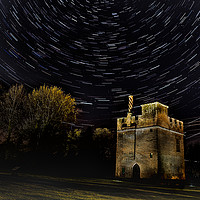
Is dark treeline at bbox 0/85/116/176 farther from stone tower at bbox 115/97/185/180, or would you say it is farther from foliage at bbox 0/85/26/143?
stone tower at bbox 115/97/185/180

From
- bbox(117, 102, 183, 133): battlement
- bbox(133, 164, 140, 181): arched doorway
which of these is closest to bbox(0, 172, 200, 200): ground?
bbox(133, 164, 140, 181): arched doorway

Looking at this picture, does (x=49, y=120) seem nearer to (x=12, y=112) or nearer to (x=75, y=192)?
(x=12, y=112)

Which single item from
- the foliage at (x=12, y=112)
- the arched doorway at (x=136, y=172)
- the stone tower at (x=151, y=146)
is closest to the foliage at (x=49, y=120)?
the foliage at (x=12, y=112)

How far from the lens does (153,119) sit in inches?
730

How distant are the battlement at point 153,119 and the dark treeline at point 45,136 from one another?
9.83 meters

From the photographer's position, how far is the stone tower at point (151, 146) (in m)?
17.6

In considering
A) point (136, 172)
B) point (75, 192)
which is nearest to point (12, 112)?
point (136, 172)

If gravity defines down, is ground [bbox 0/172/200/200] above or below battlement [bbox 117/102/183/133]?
below

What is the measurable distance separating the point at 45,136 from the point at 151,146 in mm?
14263

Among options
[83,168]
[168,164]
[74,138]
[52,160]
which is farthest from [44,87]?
[168,164]

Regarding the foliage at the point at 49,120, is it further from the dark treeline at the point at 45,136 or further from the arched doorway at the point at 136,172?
the arched doorway at the point at 136,172

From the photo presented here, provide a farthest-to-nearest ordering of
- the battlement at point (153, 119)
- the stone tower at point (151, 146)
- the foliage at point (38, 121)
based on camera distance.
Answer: the foliage at point (38, 121), the battlement at point (153, 119), the stone tower at point (151, 146)

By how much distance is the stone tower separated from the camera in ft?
57.8

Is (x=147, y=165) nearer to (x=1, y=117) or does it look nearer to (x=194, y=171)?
(x=194, y=171)
